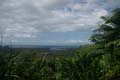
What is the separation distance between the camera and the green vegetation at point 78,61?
506 cm

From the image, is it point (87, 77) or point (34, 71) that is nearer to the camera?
point (87, 77)

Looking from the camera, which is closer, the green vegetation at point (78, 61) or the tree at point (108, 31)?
the green vegetation at point (78, 61)

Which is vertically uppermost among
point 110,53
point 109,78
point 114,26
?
point 114,26

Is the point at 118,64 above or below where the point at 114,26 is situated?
below

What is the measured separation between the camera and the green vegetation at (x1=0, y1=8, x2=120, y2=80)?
5060 mm

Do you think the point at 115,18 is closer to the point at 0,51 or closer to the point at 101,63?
the point at 101,63

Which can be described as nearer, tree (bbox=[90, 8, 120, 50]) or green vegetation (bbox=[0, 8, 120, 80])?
green vegetation (bbox=[0, 8, 120, 80])

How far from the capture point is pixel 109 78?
8.93 meters

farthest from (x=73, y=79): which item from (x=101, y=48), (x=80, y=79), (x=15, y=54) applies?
(x=101, y=48)

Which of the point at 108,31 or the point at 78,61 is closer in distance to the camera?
the point at 78,61

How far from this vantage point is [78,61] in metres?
7.88

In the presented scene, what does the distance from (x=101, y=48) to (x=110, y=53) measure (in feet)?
2.56

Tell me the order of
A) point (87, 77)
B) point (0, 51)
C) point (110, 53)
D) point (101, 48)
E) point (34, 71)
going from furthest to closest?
point (101, 48)
point (110, 53)
point (34, 71)
point (87, 77)
point (0, 51)

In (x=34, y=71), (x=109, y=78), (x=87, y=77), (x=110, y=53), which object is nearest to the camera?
(x=87, y=77)
